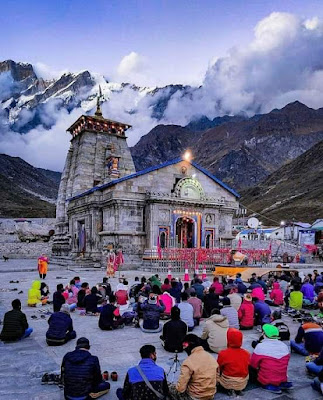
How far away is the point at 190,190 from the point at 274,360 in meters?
23.6

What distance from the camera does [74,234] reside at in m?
32.8

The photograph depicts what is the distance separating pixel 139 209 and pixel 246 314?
1865 centimetres

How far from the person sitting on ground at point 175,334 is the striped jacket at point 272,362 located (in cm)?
195

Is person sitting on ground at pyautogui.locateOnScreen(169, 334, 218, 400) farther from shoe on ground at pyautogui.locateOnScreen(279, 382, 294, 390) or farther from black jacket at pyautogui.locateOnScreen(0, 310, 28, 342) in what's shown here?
black jacket at pyautogui.locateOnScreen(0, 310, 28, 342)

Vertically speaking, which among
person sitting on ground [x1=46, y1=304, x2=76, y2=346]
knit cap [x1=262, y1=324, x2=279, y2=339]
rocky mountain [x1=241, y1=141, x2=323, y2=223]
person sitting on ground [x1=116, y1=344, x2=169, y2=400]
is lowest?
person sitting on ground [x1=46, y1=304, x2=76, y2=346]

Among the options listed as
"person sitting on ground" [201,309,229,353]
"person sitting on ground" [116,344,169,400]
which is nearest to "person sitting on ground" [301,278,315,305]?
"person sitting on ground" [201,309,229,353]

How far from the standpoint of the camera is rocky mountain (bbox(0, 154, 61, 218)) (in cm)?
8162

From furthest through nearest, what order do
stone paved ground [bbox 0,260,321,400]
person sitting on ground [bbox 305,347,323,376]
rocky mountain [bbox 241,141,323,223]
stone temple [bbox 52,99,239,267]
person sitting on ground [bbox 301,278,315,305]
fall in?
1. rocky mountain [bbox 241,141,323,223]
2. stone temple [bbox 52,99,239,267]
3. person sitting on ground [bbox 301,278,315,305]
4. person sitting on ground [bbox 305,347,323,376]
5. stone paved ground [bbox 0,260,321,400]

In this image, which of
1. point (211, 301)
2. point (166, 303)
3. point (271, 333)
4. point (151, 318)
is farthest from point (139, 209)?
point (271, 333)

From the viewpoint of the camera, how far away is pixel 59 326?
7.82m

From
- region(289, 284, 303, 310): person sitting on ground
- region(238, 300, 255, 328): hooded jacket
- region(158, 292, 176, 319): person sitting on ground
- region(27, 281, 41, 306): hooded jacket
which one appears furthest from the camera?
region(27, 281, 41, 306): hooded jacket

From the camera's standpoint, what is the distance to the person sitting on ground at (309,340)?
7073 millimetres

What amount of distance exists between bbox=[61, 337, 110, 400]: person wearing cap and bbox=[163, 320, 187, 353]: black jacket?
240cm

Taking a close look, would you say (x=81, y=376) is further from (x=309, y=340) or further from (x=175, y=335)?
(x=309, y=340)
